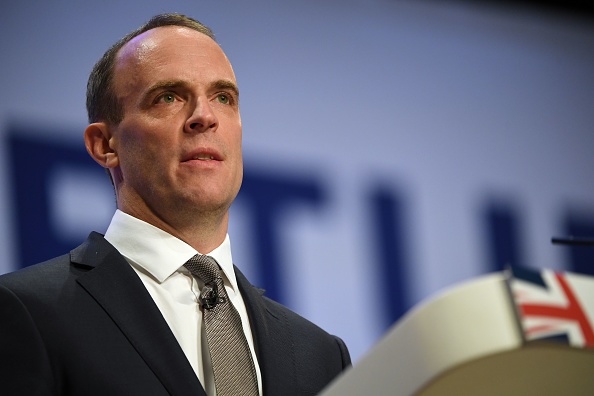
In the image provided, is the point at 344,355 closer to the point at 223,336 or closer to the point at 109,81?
the point at 223,336

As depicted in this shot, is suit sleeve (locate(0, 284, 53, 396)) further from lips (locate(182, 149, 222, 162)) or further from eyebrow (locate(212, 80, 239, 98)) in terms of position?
eyebrow (locate(212, 80, 239, 98))

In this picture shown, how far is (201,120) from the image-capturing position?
186 centimetres

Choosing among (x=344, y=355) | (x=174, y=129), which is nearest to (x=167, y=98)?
(x=174, y=129)

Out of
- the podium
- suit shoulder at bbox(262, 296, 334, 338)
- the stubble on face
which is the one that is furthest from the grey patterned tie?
the podium

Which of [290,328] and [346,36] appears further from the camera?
[346,36]

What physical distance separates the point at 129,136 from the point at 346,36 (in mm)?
1614

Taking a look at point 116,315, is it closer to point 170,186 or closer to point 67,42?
point 170,186

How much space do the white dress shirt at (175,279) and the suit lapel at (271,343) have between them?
2cm

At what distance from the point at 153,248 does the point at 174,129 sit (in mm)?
250

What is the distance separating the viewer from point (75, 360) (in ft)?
5.00

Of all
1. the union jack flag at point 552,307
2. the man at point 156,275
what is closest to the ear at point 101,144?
the man at point 156,275

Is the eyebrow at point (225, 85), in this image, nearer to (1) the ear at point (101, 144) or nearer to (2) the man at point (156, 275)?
(2) the man at point (156, 275)

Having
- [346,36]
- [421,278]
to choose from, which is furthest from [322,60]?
[421,278]

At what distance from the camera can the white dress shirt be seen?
1682 mm
